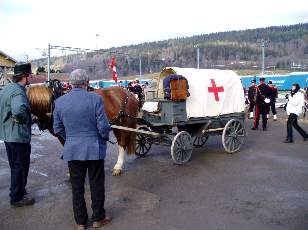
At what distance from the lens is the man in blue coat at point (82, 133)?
492 centimetres

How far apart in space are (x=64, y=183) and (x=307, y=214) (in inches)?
167

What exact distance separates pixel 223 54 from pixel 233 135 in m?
102

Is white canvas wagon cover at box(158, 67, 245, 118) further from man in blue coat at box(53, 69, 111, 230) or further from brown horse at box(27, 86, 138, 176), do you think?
man in blue coat at box(53, 69, 111, 230)

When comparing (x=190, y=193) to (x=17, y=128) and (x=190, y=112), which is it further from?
(x=17, y=128)

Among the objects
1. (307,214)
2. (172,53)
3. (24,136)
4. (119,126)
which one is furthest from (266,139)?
(172,53)

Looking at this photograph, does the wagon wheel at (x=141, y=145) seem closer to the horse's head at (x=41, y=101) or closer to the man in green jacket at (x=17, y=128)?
the horse's head at (x=41, y=101)

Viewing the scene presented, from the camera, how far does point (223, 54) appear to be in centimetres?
10938

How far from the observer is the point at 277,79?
140 feet

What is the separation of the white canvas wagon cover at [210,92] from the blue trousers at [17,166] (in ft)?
13.1

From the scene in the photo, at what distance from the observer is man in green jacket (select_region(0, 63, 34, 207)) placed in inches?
236

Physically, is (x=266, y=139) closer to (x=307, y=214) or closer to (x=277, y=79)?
(x=307, y=214)

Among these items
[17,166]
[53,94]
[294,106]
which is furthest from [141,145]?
[294,106]

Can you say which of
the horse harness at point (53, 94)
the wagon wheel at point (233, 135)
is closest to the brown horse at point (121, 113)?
the horse harness at point (53, 94)

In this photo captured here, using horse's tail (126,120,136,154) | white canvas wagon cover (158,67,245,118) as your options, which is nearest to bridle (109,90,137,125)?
horse's tail (126,120,136,154)
